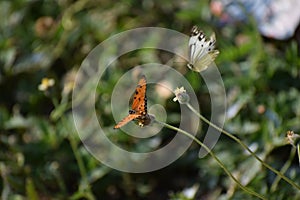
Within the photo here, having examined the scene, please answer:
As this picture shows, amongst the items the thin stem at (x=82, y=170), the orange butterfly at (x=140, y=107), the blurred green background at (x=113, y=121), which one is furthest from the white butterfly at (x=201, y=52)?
the thin stem at (x=82, y=170)

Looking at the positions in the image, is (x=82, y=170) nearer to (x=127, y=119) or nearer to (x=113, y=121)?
(x=113, y=121)

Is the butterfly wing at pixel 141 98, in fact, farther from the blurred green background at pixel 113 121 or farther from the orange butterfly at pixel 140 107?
the blurred green background at pixel 113 121

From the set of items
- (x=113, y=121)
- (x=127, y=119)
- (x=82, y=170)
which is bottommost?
(x=127, y=119)

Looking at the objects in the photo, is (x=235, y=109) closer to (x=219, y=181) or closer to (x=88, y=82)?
(x=219, y=181)

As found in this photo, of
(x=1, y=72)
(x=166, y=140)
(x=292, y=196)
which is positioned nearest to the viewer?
(x=292, y=196)

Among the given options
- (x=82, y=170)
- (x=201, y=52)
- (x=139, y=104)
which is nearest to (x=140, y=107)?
(x=139, y=104)

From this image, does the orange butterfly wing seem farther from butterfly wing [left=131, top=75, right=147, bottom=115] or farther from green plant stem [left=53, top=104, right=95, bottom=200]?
green plant stem [left=53, top=104, right=95, bottom=200]

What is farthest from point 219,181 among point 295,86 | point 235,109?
point 295,86
